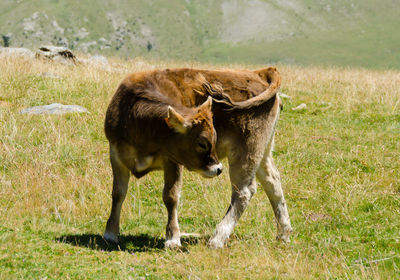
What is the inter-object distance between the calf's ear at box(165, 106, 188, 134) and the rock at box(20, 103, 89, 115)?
26.2 feet

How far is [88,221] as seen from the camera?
7.92 m

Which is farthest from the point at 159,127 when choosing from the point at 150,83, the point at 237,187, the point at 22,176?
the point at 22,176

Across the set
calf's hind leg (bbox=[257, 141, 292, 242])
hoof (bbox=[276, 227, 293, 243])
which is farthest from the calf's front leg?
hoof (bbox=[276, 227, 293, 243])

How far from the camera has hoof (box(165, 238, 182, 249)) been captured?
6.75m

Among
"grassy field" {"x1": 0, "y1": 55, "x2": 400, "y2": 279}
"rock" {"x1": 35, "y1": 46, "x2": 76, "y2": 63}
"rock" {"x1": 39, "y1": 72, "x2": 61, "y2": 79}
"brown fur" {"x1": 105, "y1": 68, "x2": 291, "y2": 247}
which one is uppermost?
"brown fur" {"x1": 105, "y1": 68, "x2": 291, "y2": 247}

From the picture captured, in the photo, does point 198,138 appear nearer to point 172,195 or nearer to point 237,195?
point 172,195

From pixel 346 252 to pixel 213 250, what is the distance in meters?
1.83

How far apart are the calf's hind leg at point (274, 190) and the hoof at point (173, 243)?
1.64 m

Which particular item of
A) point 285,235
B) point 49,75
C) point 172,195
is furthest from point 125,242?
point 49,75

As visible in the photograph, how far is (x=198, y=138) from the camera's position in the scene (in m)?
6.07

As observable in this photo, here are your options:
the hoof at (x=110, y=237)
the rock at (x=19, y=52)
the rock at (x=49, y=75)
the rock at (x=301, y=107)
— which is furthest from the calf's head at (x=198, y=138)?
the rock at (x=19, y=52)

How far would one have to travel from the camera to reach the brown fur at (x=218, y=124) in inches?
262

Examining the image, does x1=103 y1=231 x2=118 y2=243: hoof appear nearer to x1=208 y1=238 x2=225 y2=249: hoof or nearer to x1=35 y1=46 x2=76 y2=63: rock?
x1=208 y1=238 x2=225 y2=249: hoof

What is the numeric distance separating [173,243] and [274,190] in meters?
1.92
